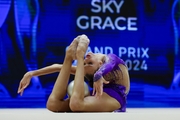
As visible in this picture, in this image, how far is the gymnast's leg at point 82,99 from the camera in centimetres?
220

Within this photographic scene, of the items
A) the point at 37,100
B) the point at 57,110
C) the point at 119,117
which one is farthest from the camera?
the point at 37,100

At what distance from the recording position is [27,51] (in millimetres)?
4062

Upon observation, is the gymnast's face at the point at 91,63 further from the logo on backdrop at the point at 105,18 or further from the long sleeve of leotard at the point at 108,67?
the logo on backdrop at the point at 105,18

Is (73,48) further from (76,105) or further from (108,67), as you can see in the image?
(76,105)

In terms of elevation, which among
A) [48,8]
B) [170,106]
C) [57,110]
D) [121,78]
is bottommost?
[170,106]

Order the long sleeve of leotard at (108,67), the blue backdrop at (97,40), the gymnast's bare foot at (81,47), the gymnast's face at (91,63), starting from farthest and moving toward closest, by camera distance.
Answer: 1. the blue backdrop at (97,40)
2. the gymnast's face at (91,63)
3. the gymnast's bare foot at (81,47)
4. the long sleeve of leotard at (108,67)

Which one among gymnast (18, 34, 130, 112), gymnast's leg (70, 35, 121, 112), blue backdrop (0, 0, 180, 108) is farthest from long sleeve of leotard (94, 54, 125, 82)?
blue backdrop (0, 0, 180, 108)

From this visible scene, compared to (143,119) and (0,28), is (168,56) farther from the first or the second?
(143,119)

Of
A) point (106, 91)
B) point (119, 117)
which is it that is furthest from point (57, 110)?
point (119, 117)

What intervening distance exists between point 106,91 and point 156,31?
199 centimetres

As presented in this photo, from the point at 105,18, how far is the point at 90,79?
1.68 meters

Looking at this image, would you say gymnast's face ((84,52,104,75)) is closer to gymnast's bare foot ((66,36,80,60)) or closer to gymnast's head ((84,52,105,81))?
gymnast's head ((84,52,105,81))

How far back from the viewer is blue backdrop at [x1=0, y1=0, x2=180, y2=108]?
405cm

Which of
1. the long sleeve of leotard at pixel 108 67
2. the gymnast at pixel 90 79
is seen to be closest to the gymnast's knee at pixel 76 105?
the gymnast at pixel 90 79
